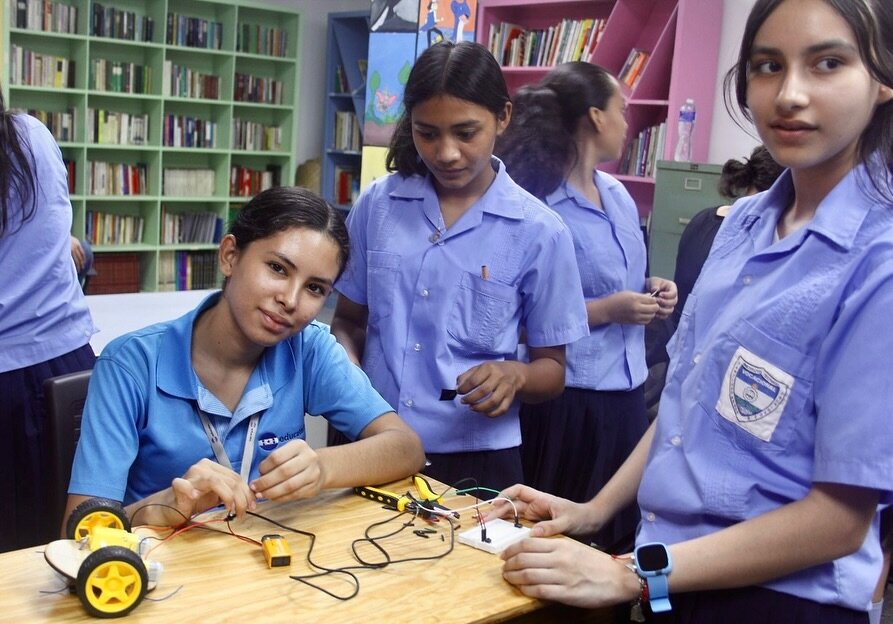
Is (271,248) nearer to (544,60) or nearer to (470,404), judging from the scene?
(470,404)

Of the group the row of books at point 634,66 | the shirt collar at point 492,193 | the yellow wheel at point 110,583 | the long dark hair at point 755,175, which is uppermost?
the row of books at point 634,66

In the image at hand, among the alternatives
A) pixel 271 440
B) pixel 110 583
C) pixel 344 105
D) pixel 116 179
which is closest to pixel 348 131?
pixel 344 105

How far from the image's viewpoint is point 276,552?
1314 mm

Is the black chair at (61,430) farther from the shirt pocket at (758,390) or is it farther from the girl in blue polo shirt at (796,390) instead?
the shirt pocket at (758,390)

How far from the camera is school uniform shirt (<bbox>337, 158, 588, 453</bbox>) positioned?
1.99 metres

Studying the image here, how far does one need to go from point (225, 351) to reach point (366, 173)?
5.30 metres

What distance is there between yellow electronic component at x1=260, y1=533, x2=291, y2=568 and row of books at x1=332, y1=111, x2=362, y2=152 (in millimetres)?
7047

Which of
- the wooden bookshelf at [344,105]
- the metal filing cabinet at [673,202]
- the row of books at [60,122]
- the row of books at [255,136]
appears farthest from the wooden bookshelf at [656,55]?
the row of books at [60,122]

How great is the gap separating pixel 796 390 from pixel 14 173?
175cm

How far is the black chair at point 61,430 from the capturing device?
1770 millimetres

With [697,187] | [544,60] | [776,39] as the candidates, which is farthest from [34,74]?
[776,39]

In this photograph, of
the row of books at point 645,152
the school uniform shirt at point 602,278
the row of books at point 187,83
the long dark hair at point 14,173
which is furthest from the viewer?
the row of books at point 187,83

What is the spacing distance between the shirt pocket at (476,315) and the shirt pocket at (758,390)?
0.80 metres

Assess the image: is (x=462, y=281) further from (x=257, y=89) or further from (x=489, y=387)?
(x=257, y=89)
